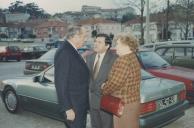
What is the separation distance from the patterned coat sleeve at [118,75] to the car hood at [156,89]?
1216 millimetres

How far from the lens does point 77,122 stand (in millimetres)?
4352

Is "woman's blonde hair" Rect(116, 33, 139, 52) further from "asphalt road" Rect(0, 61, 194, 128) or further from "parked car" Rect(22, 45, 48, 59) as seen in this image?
"parked car" Rect(22, 45, 48, 59)

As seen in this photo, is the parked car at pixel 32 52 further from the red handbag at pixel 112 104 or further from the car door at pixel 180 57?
the red handbag at pixel 112 104

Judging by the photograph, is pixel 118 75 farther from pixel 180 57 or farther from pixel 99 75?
pixel 180 57

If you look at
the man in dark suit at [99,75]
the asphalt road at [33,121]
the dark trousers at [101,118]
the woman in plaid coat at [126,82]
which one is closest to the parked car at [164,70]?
the asphalt road at [33,121]

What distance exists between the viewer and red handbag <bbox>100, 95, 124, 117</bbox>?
14.3 feet

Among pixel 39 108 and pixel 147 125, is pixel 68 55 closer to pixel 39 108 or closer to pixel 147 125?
pixel 147 125

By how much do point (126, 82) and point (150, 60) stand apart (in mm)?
4967

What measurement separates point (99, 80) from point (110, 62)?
0.29 m

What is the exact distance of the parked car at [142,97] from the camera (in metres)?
5.68

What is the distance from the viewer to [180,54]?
1098 centimetres

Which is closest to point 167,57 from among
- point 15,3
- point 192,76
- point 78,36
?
point 192,76

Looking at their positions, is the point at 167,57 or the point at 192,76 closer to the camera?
the point at 192,76

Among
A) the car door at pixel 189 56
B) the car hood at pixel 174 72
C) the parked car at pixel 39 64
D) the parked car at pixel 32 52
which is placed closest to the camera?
the car hood at pixel 174 72
